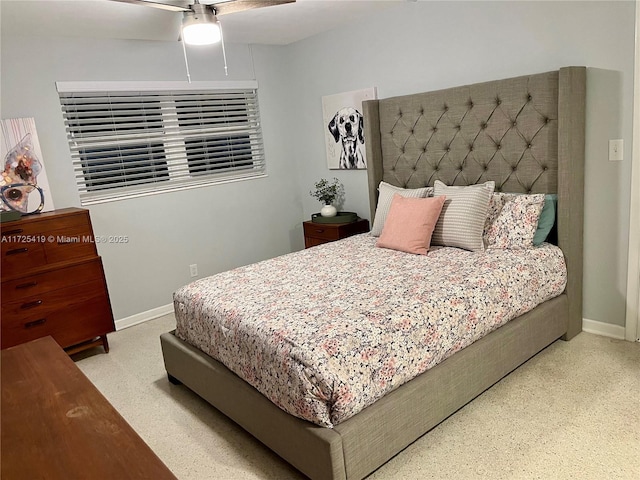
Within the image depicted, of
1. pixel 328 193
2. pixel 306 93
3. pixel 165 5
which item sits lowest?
pixel 328 193

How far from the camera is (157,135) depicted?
412 cm

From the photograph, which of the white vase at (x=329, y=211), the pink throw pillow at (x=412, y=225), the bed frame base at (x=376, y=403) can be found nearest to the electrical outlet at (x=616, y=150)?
the bed frame base at (x=376, y=403)

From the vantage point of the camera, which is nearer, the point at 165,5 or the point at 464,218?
the point at 165,5

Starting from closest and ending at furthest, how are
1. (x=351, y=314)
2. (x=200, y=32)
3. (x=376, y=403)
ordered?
(x=376, y=403), (x=351, y=314), (x=200, y=32)

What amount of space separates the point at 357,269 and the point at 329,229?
144 cm

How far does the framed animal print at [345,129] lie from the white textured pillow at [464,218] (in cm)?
122

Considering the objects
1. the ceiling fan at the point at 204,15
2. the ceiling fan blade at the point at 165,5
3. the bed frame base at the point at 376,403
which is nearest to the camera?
the bed frame base at the point at 376,403

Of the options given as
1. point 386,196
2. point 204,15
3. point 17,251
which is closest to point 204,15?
point 204,15

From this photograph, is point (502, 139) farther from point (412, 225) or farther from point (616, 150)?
point (412, 225)

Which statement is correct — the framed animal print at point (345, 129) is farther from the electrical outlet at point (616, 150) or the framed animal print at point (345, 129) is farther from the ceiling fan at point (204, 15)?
the electrical outlet at point (616, 150)

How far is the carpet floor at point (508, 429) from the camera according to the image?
6.59 ft

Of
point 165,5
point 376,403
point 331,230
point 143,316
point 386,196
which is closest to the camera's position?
point 376,403

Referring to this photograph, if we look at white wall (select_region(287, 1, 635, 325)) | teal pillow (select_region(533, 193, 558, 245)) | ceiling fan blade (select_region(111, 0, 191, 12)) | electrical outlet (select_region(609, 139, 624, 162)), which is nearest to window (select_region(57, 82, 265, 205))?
white wall (select_region(287, 1, 635, 325))

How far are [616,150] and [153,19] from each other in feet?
9.39
